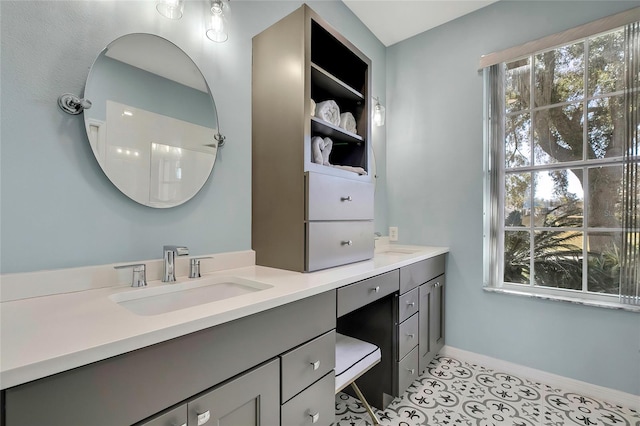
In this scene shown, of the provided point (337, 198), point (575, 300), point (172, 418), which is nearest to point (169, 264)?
point (172, 418)

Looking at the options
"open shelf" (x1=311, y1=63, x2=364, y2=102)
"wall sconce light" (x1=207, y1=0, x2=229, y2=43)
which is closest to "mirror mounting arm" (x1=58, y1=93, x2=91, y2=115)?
"wall sconce light" (x1=207, y1=0, x2=229, y2=43)

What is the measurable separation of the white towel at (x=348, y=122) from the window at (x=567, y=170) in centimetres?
118

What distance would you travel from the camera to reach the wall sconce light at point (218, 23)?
3.99 feet

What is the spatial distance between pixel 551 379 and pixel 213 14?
291cm

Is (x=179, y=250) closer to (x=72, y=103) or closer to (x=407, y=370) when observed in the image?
(x=72, y=103)

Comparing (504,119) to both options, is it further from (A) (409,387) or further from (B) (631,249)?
(A) (409,387)

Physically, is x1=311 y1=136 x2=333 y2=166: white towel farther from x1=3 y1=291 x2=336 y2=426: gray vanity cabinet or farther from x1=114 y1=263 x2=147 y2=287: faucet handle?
x1=114 y1=263 x2=147 y2=287: faucet handle

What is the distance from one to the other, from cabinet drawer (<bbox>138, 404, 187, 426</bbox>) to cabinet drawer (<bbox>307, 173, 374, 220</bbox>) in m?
0.83

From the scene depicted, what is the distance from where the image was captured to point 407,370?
1696 millimetres

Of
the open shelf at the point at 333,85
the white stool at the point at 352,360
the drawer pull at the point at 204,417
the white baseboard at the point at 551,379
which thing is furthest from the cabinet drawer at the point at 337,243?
the white baseboard at the point at 551,379

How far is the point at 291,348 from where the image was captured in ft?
3.08

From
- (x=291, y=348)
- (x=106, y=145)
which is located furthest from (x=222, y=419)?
(x=106, y=145)

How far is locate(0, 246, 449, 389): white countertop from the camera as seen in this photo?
48cm

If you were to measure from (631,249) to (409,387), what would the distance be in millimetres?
1576
